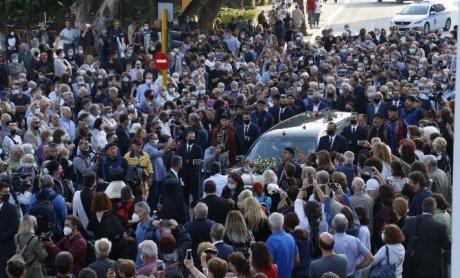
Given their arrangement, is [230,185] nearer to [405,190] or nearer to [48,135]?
[405,190]

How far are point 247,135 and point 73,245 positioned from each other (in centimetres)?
831

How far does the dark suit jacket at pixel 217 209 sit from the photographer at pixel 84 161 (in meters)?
3.23

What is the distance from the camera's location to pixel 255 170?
61.0 ft

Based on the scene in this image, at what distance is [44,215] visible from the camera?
1429cm

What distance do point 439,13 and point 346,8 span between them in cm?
1175

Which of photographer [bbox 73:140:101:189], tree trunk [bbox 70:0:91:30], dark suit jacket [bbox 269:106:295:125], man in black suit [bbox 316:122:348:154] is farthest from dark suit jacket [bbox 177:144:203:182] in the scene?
tree trunk [bbox 70:0:91:30]

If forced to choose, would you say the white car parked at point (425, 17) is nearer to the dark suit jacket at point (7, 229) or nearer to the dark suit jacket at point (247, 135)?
the dark suit jacket at point (247, 135)

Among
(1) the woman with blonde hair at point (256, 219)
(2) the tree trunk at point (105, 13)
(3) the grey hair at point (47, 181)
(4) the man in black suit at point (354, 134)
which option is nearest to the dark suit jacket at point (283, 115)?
(4) the man in black suit at point (354, 134)

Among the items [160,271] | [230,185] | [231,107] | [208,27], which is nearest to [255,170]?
[230,185]

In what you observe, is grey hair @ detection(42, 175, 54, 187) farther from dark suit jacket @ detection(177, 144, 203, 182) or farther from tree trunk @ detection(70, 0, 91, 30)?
tree trunk @ detection(70, 0, 91, 30)

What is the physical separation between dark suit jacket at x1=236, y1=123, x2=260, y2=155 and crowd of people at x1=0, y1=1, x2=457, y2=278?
0.9 inches

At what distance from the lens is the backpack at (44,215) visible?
559 inches

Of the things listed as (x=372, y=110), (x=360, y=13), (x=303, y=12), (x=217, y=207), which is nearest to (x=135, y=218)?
(x=217, y=207)

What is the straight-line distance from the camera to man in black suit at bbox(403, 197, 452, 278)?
13266 millimetres
